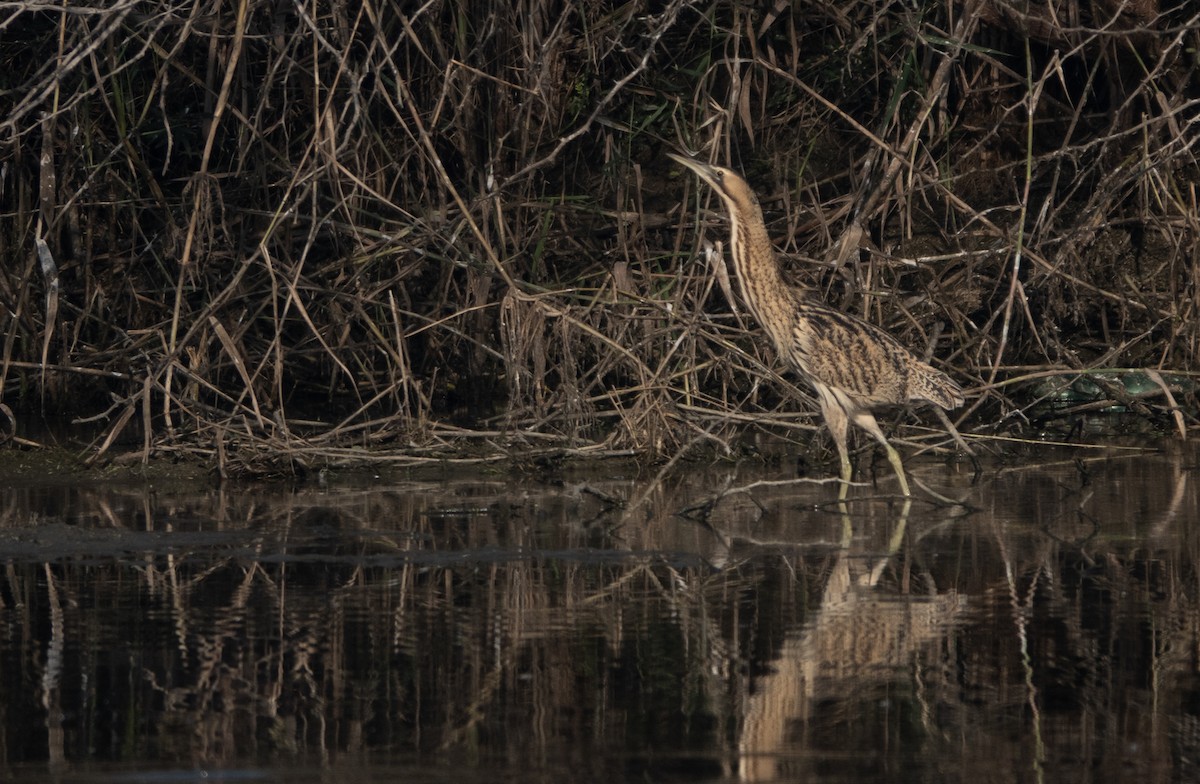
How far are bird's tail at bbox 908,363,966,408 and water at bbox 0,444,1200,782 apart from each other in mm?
339

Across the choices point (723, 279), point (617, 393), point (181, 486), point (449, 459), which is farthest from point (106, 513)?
point (723, 279)

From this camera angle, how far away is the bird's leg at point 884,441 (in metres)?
6.79

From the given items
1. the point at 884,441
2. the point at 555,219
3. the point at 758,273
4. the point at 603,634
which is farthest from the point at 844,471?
the point at 555,219

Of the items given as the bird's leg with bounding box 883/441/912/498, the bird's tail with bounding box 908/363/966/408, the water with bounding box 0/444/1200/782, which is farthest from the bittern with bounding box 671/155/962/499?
the water with bounding box 0/444/1200/782

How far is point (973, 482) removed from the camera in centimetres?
718

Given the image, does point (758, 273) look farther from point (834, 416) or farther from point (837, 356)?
point (834, 416)

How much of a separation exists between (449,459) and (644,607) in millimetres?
2827

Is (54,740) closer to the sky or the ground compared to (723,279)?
closer to the ground

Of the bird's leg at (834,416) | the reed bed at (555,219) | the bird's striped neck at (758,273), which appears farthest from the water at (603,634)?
the reed bed at (555,219)

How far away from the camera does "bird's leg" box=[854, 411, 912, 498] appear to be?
679cm

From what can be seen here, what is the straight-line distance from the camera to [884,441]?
23.0 ft

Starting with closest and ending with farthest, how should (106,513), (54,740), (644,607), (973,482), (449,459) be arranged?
(54,740)
(644,607)
(106,513)
(973,482)
(449,459)

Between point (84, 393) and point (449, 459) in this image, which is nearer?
point (449, 459)

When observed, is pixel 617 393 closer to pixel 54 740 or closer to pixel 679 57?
pixel 679 57
